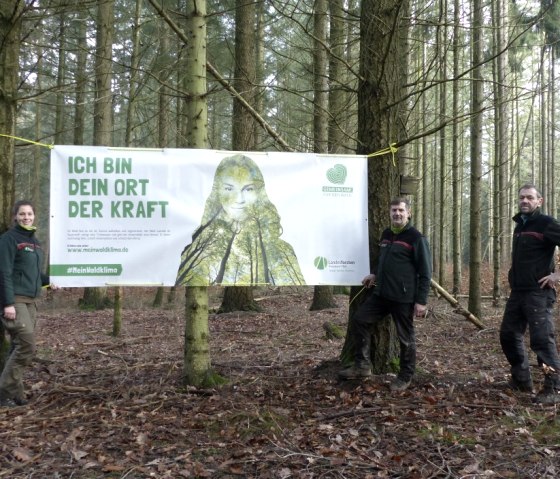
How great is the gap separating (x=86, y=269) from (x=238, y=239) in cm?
162

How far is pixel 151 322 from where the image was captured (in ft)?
40.4

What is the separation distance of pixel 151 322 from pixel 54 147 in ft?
25.6

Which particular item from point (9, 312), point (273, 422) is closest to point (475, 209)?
point (273, 422)

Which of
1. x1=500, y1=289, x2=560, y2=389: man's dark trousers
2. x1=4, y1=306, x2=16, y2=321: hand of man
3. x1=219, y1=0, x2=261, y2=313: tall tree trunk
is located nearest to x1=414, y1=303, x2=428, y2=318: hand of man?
x1=500, y1=289, x2=560, y2=389: man's dark trousers

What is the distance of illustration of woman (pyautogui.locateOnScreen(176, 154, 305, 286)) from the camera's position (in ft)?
17.9

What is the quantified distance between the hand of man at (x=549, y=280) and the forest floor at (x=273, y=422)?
45.7 inches

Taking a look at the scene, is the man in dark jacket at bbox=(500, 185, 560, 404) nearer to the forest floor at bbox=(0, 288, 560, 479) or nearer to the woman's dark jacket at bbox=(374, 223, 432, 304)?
the forest floor at bbox=(0, 288, 560, 479)

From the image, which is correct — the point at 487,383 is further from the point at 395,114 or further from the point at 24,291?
the point at 24,291

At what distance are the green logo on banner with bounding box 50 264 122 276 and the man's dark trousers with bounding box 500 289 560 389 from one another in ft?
13.8

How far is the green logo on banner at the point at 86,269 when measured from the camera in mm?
5152

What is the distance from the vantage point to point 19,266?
5.05 metres

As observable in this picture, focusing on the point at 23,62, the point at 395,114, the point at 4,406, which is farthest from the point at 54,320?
the point at 395,114

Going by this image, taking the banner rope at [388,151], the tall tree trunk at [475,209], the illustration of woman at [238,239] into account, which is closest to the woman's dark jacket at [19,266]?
the illustration of woman at [238,239]

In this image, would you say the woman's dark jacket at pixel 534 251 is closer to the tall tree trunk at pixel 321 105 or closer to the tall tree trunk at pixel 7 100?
the tall tree trunk at pixel 7 100
